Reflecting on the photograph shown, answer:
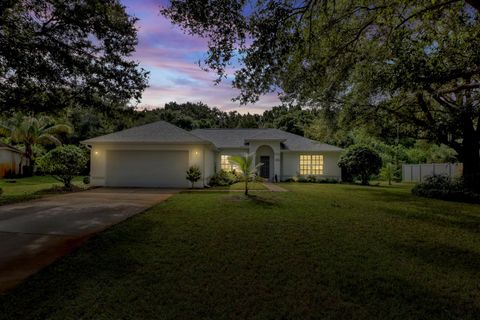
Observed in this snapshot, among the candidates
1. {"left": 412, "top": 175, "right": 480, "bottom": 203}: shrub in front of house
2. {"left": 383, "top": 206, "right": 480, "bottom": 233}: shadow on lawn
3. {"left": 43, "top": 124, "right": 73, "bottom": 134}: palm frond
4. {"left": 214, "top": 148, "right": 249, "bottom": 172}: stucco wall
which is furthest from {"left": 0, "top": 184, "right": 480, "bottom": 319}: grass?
{"left": 43, "top": 124, "right": 73, "bottom": 134}: palm frond

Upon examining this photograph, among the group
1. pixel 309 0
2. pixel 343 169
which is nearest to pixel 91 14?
pixel 309 0

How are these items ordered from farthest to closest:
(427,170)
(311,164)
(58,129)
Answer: (58,129) → (427,170) → (311,164)

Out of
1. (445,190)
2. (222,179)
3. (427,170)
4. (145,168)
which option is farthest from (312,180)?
(145,168)

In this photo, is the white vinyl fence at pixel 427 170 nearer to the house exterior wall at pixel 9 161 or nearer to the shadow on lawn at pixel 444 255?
the shadow on lawn at pixel 444 255

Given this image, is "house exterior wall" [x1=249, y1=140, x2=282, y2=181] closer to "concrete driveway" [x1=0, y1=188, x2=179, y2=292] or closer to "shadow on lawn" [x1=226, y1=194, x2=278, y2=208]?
"shadow on lawn" [x1=226, y1=194, x2=278, y2=208]

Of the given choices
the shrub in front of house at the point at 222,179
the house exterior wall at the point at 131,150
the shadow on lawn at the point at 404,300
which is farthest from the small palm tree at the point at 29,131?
the shadow on lawn at the point at 404,300

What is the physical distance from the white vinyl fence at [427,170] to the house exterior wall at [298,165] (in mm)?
6535

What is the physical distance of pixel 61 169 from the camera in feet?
48.8

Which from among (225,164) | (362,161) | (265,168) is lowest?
(265,168)

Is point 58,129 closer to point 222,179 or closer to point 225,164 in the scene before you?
point 225,164

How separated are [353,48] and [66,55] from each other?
10536 millimetres

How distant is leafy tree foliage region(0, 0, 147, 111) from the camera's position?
879cm

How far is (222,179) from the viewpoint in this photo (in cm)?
1967

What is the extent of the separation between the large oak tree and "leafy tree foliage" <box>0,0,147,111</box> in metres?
4.31
